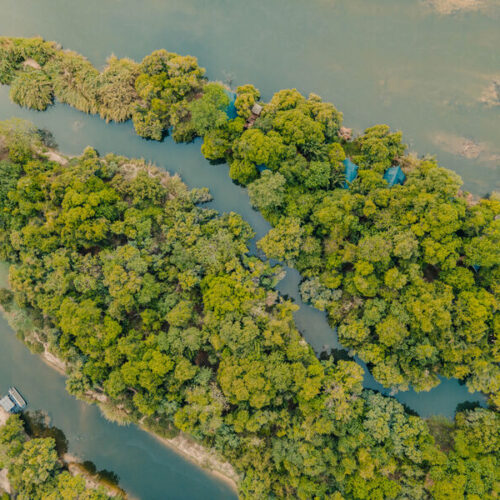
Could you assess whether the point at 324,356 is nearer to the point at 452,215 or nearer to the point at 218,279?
the point at 218,279

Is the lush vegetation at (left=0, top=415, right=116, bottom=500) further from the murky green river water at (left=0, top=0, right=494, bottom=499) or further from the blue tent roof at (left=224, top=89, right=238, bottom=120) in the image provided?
the blue tent roof at (left=224, top=89, right=238, bottom=120)

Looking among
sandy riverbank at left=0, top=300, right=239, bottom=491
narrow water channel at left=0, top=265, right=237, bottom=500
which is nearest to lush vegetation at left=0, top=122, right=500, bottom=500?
sandy riverbank at left=0, top=300, right=239, bottom=491

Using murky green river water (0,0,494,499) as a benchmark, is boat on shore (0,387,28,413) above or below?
below

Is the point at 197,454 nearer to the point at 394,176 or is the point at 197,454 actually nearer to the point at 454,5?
the point at 394,176

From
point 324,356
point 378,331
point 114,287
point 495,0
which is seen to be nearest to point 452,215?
point 378,331

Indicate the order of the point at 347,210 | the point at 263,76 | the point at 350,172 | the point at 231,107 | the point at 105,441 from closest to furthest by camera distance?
the point at 347,210, the point at 350,172, the point at 231,107, the point at 105,441, the point at 263,76

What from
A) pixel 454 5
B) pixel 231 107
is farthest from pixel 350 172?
pixel 454 5
